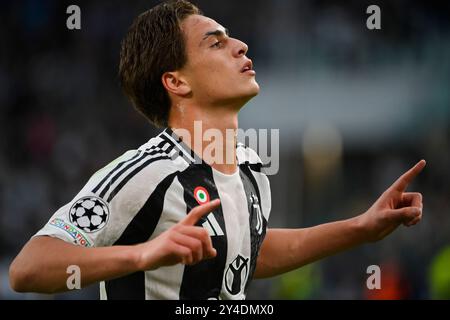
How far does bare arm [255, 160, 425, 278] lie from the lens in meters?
3.29

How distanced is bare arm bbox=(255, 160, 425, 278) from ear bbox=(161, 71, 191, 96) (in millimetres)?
832

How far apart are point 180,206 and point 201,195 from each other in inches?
5.4

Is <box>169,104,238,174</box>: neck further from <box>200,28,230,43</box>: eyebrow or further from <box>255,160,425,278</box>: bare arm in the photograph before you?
<box>255,160,425,278</box>: bare arm

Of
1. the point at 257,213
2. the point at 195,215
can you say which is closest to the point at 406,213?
the point at 257,213

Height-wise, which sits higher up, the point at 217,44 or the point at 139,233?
the point at 217,44

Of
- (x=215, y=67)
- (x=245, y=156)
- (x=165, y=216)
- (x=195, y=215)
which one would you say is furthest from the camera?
(x=245, y=156)

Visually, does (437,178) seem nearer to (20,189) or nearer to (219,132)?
(20,189)

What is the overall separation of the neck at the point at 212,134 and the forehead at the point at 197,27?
33 centimetres

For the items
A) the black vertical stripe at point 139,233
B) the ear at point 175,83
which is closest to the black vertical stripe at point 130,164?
the black vertical stripe at point 139,233

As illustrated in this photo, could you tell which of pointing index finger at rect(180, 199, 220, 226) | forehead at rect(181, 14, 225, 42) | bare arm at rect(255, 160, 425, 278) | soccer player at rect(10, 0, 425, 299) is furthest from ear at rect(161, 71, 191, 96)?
pointing index finger at rect(180, 199, 220, 226)

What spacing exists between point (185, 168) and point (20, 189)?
7896mm

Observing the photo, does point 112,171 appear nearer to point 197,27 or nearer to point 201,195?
point 201,195

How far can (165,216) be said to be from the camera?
121 inches

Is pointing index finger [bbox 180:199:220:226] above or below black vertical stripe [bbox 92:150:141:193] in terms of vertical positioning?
below
